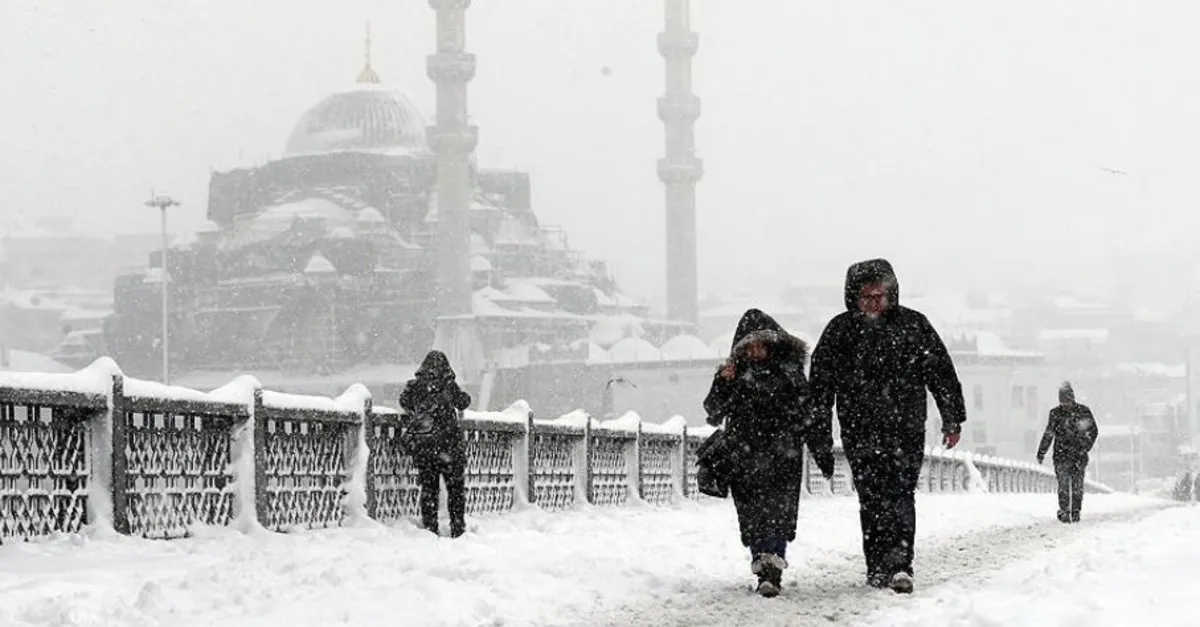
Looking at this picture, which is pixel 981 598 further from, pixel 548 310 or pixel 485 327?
pixel 548 310

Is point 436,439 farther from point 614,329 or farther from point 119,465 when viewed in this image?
point 614,329

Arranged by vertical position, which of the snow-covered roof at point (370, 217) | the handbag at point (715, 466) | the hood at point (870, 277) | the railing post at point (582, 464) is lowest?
the railing post at point (582, 464)

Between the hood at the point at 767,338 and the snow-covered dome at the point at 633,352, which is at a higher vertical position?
the hood at the point at 767,338

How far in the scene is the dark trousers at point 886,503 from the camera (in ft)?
22.6

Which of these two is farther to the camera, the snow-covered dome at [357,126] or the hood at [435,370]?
the snow-covered dome at [357,126]

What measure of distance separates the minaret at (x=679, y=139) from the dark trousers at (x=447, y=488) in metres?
80.6

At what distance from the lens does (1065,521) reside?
47.3ft

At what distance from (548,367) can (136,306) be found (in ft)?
78.5

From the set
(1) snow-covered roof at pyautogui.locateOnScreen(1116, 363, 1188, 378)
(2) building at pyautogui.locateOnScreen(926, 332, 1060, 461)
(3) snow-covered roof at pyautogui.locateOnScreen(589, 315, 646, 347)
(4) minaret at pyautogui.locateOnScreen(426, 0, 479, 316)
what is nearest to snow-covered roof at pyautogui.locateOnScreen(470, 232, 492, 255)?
(3) snow-covered roof at pyautogui.locateOnScreen(589, 315, 646, 347)

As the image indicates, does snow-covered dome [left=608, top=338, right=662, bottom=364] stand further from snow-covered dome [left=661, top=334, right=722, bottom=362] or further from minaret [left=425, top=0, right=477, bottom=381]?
minaret [left=425, top=0, right=477, bottom=381]

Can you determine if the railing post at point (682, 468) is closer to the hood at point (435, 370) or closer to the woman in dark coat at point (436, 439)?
the woman in dark coat at point (436, 439)

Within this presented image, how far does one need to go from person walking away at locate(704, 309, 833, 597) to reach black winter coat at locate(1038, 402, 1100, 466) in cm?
775

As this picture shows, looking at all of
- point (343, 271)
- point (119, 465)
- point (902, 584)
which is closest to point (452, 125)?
point (343, 271)

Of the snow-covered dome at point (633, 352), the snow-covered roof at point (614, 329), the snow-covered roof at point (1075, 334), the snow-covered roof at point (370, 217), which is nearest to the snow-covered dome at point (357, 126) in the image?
the snow-covered roof at point (370, 217)
